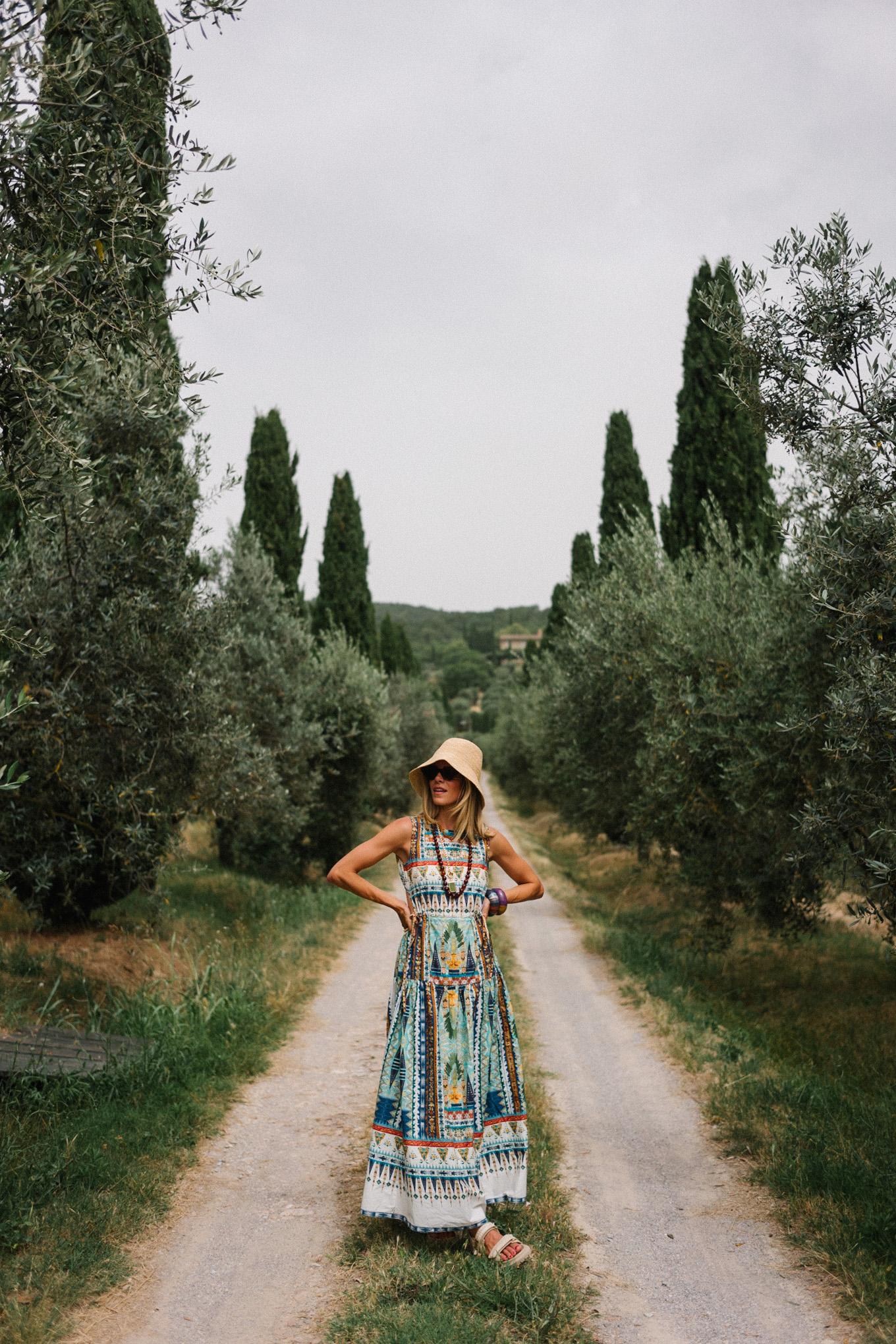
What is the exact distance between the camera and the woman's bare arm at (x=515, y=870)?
5180mm

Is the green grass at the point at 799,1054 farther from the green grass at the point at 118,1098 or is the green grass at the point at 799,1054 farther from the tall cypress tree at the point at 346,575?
the tall cypress tree at the point at 346,575

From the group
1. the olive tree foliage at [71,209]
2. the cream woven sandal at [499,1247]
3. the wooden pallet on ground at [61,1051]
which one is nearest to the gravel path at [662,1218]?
the cream woven sandal at [499,1247]

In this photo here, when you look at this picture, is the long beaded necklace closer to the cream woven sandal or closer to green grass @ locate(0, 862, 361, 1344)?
the cream woven sandal

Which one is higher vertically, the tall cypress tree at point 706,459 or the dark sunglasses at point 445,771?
the tall cypress tree at point 706,459

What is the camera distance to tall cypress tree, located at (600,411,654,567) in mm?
28531

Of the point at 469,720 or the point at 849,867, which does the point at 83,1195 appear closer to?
the point at 849,867

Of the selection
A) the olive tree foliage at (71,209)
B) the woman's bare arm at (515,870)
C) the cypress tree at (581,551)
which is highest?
the cypress tree at (581,551)

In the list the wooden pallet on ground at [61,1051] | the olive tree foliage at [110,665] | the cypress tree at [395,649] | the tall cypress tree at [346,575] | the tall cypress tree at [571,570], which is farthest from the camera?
the cypress tree at [395,649]

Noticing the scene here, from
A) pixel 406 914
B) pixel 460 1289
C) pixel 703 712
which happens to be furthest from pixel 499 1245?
pixel 703 712

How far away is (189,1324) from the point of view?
425cm

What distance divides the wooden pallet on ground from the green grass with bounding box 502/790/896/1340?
4.57 metres

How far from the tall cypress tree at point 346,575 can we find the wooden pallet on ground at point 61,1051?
2144 centimetres

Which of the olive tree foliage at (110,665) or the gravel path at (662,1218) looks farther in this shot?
the olive tree foliage at (110,665)

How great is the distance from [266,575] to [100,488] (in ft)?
30.9
